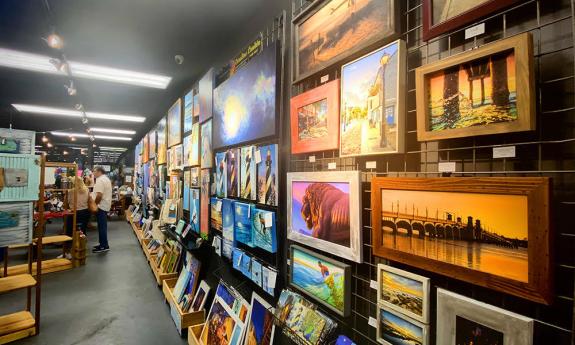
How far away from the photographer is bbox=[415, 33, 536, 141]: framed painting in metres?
0.74

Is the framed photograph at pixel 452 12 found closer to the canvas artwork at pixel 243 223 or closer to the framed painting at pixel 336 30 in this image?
the framed painting at pixel 336 30

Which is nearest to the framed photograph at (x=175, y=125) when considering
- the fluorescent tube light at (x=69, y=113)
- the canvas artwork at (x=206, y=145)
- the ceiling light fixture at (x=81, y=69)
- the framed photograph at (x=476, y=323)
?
the ceiling light fixture at (x=81, y=69)

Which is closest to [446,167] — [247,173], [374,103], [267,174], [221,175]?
[374,103]

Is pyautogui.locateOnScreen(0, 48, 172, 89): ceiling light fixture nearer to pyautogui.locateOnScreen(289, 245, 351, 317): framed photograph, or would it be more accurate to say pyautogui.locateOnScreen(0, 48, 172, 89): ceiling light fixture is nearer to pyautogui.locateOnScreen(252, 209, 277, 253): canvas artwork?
pyautogui.locateOnScreen(252, 209, 277, 253): canvas artwork

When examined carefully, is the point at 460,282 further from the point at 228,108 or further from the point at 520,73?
the point at 228,108

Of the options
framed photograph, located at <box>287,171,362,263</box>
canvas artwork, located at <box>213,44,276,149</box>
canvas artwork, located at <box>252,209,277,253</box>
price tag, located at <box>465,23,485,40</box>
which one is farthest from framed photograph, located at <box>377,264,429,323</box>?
canvas artwork, located at <box>213,44,276,149</box>

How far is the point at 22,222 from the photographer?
118 inches

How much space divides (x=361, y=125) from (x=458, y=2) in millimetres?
523

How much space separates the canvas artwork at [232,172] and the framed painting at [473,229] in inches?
60.9

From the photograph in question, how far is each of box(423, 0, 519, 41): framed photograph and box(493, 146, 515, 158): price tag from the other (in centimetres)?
39

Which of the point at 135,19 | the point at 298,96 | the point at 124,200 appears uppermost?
the point at 135,19

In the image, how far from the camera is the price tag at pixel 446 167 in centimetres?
94

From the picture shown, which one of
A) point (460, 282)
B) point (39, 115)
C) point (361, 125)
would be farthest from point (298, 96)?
point (39, 115)

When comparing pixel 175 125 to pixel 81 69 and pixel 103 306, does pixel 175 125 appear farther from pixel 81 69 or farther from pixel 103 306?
pixel 103 306
